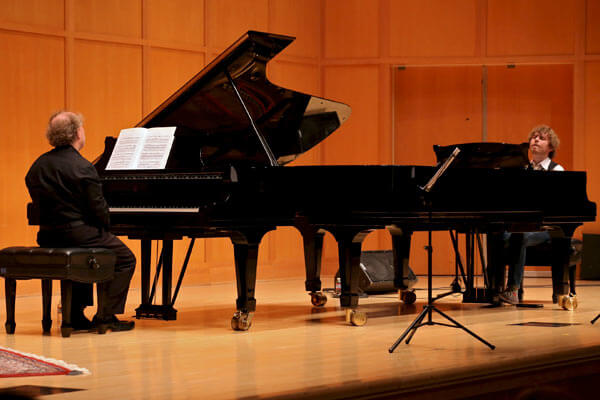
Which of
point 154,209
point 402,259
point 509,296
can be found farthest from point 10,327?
point 509,296

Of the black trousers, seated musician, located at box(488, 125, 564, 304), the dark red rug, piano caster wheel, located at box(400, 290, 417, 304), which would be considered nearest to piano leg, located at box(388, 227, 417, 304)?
piano caster wheel, located at box(400, 290, 417, 304)

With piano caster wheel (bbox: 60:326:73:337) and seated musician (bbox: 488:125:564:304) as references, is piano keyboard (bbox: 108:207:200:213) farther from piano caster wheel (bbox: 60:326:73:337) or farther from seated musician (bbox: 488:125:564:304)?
seated musician (bbox: 488:125:564:304)

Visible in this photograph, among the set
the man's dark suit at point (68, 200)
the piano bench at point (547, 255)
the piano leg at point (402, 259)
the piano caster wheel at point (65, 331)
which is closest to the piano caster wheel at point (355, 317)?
the piano leg at point (402, 259)

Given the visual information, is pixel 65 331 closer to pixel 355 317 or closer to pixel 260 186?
pixel 260 186

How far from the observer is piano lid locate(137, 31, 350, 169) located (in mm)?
5254

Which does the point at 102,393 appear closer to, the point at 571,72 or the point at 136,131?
the point at 136,131

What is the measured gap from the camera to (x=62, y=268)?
4.69 meters

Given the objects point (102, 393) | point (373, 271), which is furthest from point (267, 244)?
point (102, 393)

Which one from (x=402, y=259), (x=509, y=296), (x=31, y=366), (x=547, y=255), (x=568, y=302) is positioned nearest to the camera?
(x=31, y=366)

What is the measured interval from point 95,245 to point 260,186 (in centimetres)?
99

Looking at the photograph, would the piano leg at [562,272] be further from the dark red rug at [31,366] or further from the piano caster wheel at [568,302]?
the dark red rug at [31,366]

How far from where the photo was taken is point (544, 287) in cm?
805

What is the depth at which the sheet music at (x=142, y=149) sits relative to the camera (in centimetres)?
520

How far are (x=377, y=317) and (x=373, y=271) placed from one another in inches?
58.5
